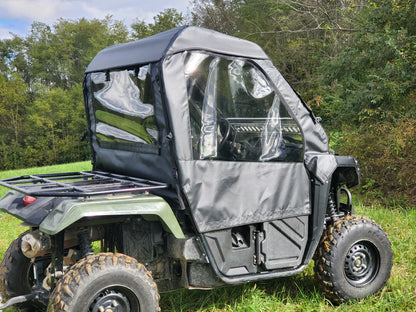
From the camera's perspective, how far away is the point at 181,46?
135 inches

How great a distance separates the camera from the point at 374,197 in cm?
916

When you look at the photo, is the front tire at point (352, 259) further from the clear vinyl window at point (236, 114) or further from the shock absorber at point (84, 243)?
the shock absorber at point (84, 243)

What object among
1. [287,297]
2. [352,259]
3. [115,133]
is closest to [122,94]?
[115,133]

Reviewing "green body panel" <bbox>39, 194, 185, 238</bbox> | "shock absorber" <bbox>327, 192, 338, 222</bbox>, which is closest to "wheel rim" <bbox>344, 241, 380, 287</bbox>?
"shock absorber" <bbox>327, 192, 338, 222</bbox>

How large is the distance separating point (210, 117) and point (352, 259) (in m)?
1.88

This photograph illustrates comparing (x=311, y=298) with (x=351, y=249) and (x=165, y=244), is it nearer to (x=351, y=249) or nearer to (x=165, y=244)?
(x=351, y=249)

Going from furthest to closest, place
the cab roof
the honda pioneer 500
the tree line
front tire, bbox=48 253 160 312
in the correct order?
the tree line
the cab roof
the honda pioneer 500
front tire, bbox=48 253 160 312

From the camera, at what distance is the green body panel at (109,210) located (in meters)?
3.06

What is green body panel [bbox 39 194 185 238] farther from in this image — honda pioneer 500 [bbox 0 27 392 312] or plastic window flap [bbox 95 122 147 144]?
plastic window flap [bbox 95 122 147 144]

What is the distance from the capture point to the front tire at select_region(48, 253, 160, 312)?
3049 millimetres

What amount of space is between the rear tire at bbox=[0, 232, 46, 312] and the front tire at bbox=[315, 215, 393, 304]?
Result: 2.49m

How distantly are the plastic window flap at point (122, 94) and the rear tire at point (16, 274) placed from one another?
1336 mm

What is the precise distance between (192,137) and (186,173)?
27 centimetres

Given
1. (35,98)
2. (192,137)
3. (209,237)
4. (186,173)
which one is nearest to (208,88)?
(192,137)
